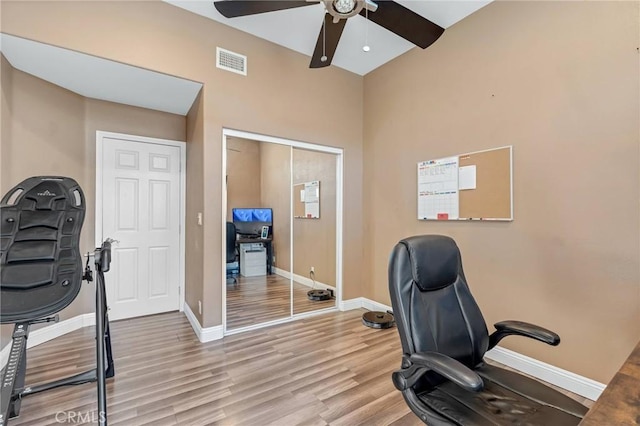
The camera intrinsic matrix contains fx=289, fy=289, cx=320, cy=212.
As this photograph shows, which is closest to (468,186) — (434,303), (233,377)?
(434,303)

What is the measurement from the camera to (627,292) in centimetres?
192

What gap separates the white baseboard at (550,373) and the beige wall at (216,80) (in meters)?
1.87

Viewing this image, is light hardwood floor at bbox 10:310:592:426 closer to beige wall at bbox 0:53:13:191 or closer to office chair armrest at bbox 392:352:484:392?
office chair armrest at bbox 392:352:484:392

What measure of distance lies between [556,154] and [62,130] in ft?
15.2

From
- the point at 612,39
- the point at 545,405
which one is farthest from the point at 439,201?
the point at 545,405

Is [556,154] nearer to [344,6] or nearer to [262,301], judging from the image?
[344,6]

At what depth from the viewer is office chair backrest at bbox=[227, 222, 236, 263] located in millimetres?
3206

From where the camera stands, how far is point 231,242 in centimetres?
328

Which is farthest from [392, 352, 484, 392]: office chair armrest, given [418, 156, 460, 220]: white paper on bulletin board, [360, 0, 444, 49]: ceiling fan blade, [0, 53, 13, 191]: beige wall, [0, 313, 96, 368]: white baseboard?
[0, 53, 13, 191]: beige wall

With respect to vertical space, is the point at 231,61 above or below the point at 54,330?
above

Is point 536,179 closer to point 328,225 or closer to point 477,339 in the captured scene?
point 477,339

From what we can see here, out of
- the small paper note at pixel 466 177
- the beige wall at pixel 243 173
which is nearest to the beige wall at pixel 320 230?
the beige wall at pixel 243 173

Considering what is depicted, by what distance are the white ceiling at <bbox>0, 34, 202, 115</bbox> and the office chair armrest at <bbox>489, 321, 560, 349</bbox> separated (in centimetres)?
323

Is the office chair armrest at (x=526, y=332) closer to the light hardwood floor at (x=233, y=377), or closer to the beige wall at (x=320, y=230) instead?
the light hardwood floor at (x=233, y=377)
